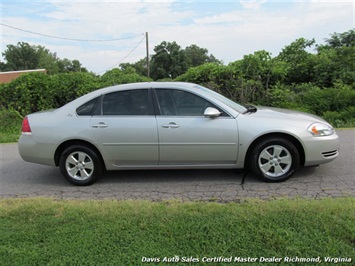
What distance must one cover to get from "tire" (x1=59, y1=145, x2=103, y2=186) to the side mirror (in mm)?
1765

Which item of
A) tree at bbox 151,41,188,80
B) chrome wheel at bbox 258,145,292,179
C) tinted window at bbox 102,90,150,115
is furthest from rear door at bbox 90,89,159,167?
tree at bbox 151,41,188,80

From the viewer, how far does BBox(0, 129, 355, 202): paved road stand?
4270 mm

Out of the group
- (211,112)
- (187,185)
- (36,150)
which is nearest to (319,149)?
(211,112)

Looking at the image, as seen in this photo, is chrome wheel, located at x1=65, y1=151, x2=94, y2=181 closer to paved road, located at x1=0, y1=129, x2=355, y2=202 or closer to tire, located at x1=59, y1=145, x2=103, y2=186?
tire, located at x1=59, y1=145, x2=103, y2=186

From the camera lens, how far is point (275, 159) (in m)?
4.61

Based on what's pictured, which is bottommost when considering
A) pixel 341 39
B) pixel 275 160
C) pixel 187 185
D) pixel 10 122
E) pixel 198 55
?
pixel 187 185

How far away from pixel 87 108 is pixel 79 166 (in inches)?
35.1

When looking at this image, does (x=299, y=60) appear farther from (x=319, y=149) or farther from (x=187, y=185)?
(x=187, y=185)

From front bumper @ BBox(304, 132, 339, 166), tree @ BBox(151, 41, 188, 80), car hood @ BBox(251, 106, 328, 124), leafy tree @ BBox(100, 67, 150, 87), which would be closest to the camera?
front bumper @ BBox(304, 132, 339, 166)

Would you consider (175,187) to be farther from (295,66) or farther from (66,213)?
(295,66)

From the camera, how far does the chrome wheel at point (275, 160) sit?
181 inches

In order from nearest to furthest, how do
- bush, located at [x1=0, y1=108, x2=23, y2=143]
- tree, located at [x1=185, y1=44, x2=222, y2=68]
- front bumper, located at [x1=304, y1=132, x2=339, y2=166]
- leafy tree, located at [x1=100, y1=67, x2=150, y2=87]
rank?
1. front bumper, located at [x1=304, y1=132, x2=339, y2=166]
2. bush, located at [x1=0, y1=108, x2=23, y2=143]
3. leafy tree, located at [x1=100, y1=67, x2=150, y2=87]
4. tree, located at [x1=185, y1=44, x2=222, y2=68]

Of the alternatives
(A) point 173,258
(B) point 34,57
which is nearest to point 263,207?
(A) point 173,258

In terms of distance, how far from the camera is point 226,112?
4691 mm
